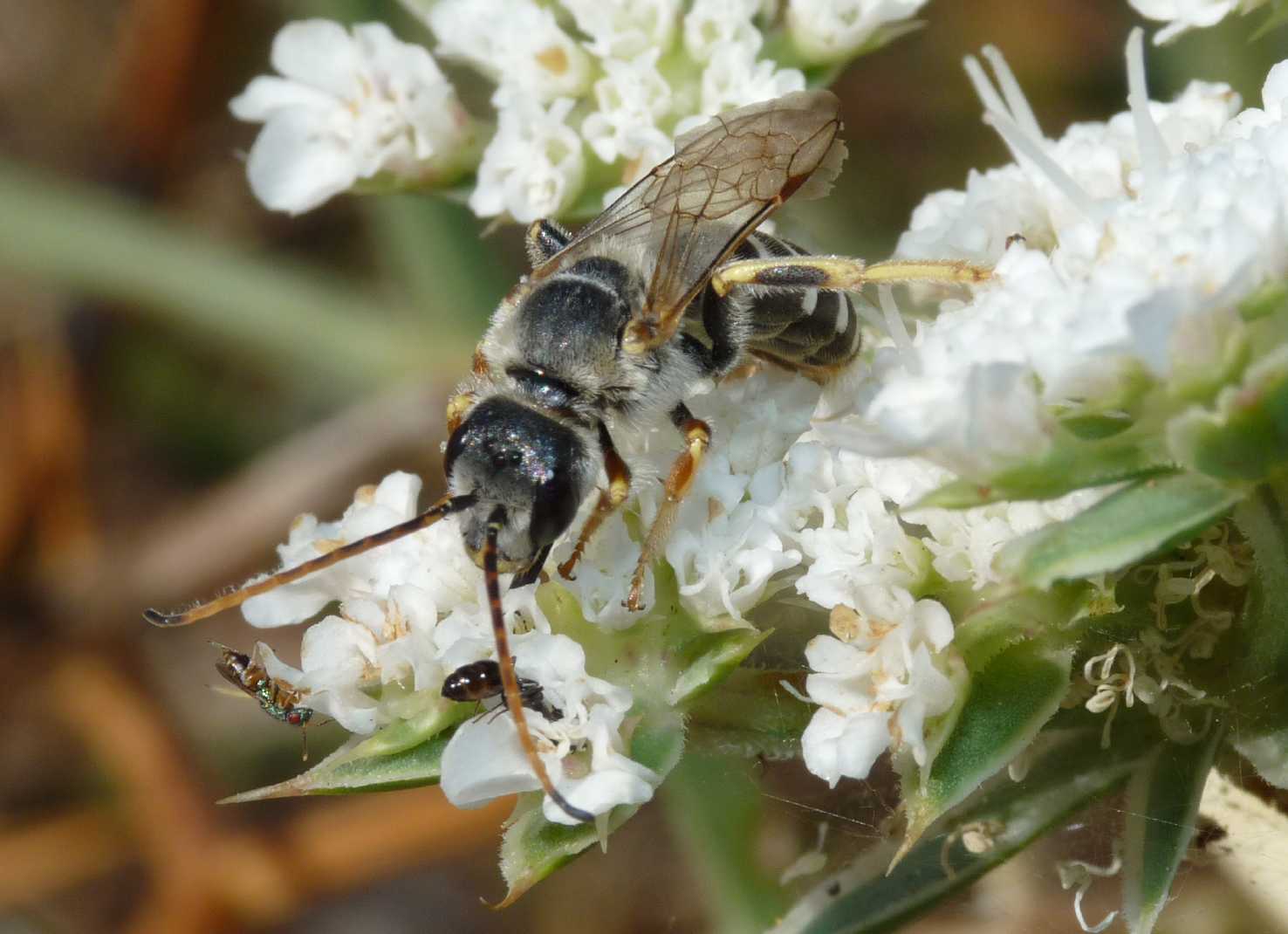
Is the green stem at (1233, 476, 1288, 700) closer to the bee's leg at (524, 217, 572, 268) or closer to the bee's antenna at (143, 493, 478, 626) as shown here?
the bee's antenna at (143, 493, 478, 626)

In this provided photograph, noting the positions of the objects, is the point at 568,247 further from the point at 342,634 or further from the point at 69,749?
the point at 69,749

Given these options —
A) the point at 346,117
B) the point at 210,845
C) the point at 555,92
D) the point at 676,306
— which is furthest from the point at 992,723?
the point at 210,845

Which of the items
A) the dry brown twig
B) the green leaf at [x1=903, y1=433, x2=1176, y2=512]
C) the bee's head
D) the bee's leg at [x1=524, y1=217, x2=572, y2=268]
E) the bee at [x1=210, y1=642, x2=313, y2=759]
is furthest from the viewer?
the dry brown twig

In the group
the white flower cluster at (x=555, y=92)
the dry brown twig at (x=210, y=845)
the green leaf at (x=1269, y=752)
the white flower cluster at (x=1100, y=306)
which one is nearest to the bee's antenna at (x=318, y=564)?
the white flower cluster at (x=1100, y=306)

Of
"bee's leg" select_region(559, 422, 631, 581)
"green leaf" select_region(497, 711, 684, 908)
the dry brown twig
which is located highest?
"bee's leg" select_region(559, 422, 631, 581)

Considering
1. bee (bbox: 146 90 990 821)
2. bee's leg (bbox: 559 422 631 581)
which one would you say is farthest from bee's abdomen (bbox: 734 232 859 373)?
bee's leg (bbox: 559 422 631 581)

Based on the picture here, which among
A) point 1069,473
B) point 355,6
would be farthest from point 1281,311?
point 355,6

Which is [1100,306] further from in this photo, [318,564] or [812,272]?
[318,564]
